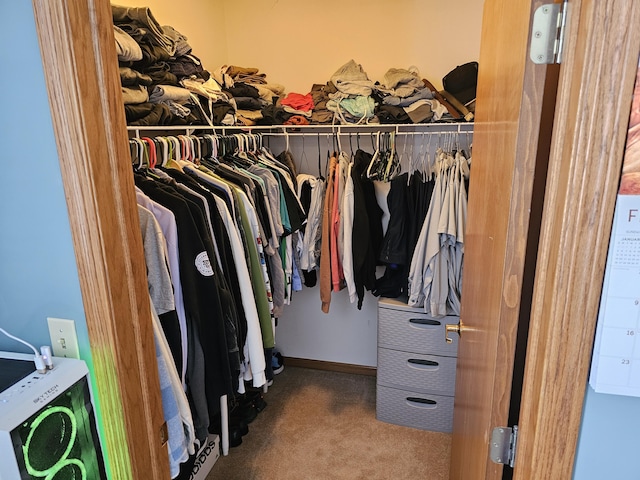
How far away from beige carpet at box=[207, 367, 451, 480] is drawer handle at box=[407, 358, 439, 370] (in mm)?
406

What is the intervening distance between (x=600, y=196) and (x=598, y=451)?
1.37ft

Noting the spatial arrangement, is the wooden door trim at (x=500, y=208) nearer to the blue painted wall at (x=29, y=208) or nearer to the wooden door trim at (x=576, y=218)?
the wooden door trim at (x=576, y=218)

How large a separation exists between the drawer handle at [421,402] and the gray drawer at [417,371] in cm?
6

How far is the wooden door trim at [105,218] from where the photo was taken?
28.8 inches

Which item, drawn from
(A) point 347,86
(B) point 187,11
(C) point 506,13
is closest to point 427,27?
(A) point 347,86

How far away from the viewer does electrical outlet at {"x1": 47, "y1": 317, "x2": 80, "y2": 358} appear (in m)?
0.87

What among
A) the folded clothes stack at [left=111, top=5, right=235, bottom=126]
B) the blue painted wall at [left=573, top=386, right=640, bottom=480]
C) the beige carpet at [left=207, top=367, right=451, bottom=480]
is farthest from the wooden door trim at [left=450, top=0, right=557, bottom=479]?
the folded clothes stack at [left=111, top=5, right=235, bottom=126]

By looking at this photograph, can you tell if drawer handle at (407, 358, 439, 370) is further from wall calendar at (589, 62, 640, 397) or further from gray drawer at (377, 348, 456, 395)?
wall calendar at (589, 62, 640, 397)

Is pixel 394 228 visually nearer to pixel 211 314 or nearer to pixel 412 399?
pixel 412 399

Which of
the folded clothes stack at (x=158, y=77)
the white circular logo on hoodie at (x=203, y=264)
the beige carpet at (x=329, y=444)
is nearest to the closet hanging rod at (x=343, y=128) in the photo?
the folded clothes stack at (x=158, y=77)

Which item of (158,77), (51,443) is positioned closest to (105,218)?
(51,443)

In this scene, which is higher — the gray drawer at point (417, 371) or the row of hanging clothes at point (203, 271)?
the row of hanging clothes at point (203, 271)

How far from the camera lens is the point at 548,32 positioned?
2.15ft

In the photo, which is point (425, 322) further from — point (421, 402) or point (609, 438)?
point (609, 438)
